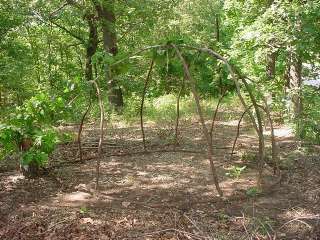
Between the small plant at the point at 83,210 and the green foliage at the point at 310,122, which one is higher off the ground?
the green foliage at the point at 310,122

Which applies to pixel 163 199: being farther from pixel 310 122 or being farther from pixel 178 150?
pixel 310 122

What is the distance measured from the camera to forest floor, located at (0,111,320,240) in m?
5.13

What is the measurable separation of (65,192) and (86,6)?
888cm

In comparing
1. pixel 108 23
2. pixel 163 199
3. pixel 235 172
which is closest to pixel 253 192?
pixel 235 172

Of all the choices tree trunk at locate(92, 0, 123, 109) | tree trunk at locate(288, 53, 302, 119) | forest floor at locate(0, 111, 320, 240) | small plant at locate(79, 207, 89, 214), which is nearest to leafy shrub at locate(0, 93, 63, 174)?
forest floor at locate(0, 111, 320, 240)

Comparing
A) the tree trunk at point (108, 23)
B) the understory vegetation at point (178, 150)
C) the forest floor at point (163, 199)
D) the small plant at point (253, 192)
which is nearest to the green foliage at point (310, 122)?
the understory vegetation at point (178, 150)

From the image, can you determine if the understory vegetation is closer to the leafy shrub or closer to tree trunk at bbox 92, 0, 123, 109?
the leafy shrub

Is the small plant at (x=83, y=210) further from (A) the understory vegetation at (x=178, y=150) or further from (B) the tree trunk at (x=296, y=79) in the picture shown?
(B) the tree trunk at (x=296, y=79)

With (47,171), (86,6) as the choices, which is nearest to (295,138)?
(47,171)

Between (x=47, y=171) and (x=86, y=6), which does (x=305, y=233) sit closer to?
(x=47, y=171)

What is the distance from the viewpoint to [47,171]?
7121 mm

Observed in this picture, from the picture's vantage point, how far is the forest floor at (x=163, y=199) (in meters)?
5.13

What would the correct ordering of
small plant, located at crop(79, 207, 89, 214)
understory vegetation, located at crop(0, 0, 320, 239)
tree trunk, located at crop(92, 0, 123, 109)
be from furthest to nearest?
1. tree trunk, located at crop(92, 0, 123, 109)
2. small plant, located at crop(79, 207, 89, 214)
3. understory vegetation, located at crop(0, 0, 320, 239)

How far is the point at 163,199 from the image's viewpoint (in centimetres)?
611
